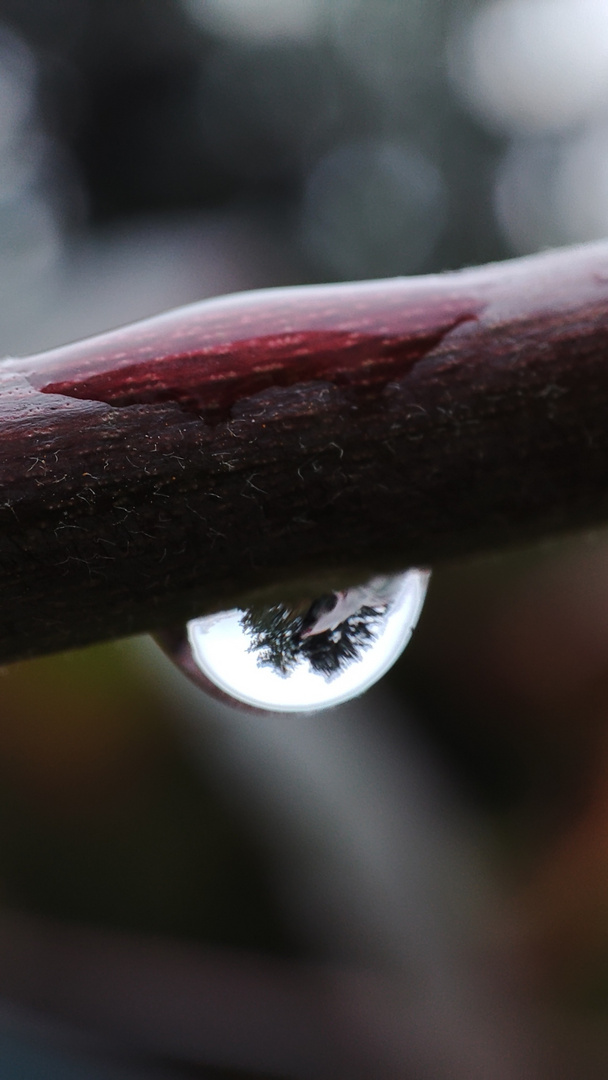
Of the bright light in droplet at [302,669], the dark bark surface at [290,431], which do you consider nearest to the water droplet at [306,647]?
the bright light in droplet at [302,669]

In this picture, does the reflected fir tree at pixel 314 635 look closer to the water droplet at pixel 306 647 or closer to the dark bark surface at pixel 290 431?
the water droplet at pixel 306 647

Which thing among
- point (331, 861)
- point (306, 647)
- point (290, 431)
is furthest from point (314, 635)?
point (331, 861)

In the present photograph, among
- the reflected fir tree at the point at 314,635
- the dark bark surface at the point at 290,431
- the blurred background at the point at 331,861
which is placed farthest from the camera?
the blurred background at the point at 331,861

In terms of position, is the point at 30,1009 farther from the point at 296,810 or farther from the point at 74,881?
the point at 296,810

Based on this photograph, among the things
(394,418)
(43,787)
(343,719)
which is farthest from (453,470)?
(343,719)

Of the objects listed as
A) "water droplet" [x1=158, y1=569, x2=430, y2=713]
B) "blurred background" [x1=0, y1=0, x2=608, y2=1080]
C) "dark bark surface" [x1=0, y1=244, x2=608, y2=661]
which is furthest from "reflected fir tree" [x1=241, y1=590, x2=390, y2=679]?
"blurred background" [x1=0, y1=0, x2=608, y2=1080]

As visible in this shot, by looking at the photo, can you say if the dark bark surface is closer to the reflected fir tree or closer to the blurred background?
the reflected fir tree
